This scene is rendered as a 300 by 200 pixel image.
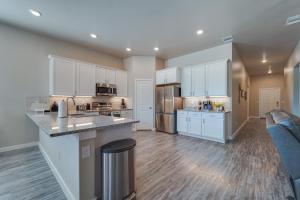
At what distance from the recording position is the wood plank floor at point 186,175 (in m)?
2.02

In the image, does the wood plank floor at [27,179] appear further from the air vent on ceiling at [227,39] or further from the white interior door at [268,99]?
the white interior door at [268,99]

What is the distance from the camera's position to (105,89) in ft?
17.1

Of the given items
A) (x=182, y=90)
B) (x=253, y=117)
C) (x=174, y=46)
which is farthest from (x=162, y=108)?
(x=253, y=117)

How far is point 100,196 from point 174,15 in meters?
3.56

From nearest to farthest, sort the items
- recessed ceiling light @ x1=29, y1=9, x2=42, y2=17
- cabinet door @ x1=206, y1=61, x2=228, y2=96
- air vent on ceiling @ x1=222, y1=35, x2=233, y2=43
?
1. recessed ceiling light @ x1=29, y1=9, x2=42, y2=17
2. air vent on ceiling @ x1=222, y1=35, x2=233, y2=43
3. cabinet door @ x1=206, y1=61, x2=228, y2=96

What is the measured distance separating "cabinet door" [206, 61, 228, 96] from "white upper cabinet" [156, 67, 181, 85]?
43.8 inches

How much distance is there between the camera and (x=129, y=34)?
4.14 metres

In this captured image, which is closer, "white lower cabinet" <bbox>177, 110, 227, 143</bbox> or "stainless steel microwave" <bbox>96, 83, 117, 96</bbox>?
"white lower cabinet" <bbox>177, 110, 227, 143</bbox>

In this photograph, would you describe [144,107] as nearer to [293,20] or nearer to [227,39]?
[227,39]

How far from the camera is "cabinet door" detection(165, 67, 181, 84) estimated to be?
5.51m

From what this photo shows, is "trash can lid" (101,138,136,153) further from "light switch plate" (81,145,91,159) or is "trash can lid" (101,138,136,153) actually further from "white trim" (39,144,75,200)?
"white trim" (39,144,75,200)

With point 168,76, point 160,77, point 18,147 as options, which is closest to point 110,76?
point 160,77

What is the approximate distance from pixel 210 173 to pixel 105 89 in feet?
13.5

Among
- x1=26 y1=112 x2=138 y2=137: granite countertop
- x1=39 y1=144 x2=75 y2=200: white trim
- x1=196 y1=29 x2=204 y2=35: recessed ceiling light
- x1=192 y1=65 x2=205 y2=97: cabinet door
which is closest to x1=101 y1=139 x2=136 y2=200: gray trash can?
x1=26 y1=112 x2=138 y2=137: granite countertop
